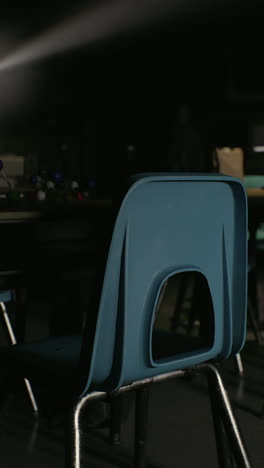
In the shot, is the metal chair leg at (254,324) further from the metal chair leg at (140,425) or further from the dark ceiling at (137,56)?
the dark ceiling at (137,56)

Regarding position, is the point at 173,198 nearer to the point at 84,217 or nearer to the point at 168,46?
the point at 84,217

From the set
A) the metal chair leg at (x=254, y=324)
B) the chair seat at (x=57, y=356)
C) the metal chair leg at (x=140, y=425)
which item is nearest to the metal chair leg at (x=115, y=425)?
the metal chair leg at (x=140, y=425)

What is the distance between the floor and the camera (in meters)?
1.88

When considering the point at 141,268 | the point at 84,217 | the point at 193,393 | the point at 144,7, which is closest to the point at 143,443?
the point at 84,217

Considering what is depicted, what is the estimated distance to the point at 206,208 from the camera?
46.8 inches

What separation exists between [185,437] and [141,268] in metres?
1.16

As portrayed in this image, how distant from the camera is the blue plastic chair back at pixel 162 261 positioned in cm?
105

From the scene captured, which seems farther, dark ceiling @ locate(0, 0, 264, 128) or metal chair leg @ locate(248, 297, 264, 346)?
dark ceiling @ locate(0, 0, 264, 128)

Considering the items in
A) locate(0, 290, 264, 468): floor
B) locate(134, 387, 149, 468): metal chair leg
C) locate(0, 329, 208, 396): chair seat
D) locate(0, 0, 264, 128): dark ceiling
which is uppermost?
locate(0, 0, 264, 128): dark ceiling

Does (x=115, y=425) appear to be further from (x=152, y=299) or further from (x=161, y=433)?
(x=152, y=299)

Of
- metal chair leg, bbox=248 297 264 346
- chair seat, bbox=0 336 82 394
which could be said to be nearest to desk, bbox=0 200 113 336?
chair seat, bbox=0 336 82 394

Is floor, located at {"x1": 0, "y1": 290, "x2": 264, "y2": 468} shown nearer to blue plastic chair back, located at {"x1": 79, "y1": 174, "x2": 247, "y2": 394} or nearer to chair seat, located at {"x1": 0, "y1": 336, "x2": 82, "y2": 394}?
chair seat, located at {"x1": 0, "y1": 336, "x2": 82, "y2": 394}

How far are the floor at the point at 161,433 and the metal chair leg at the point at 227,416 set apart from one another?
1.88ft

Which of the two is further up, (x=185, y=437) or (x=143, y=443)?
(x=143, y=443)
